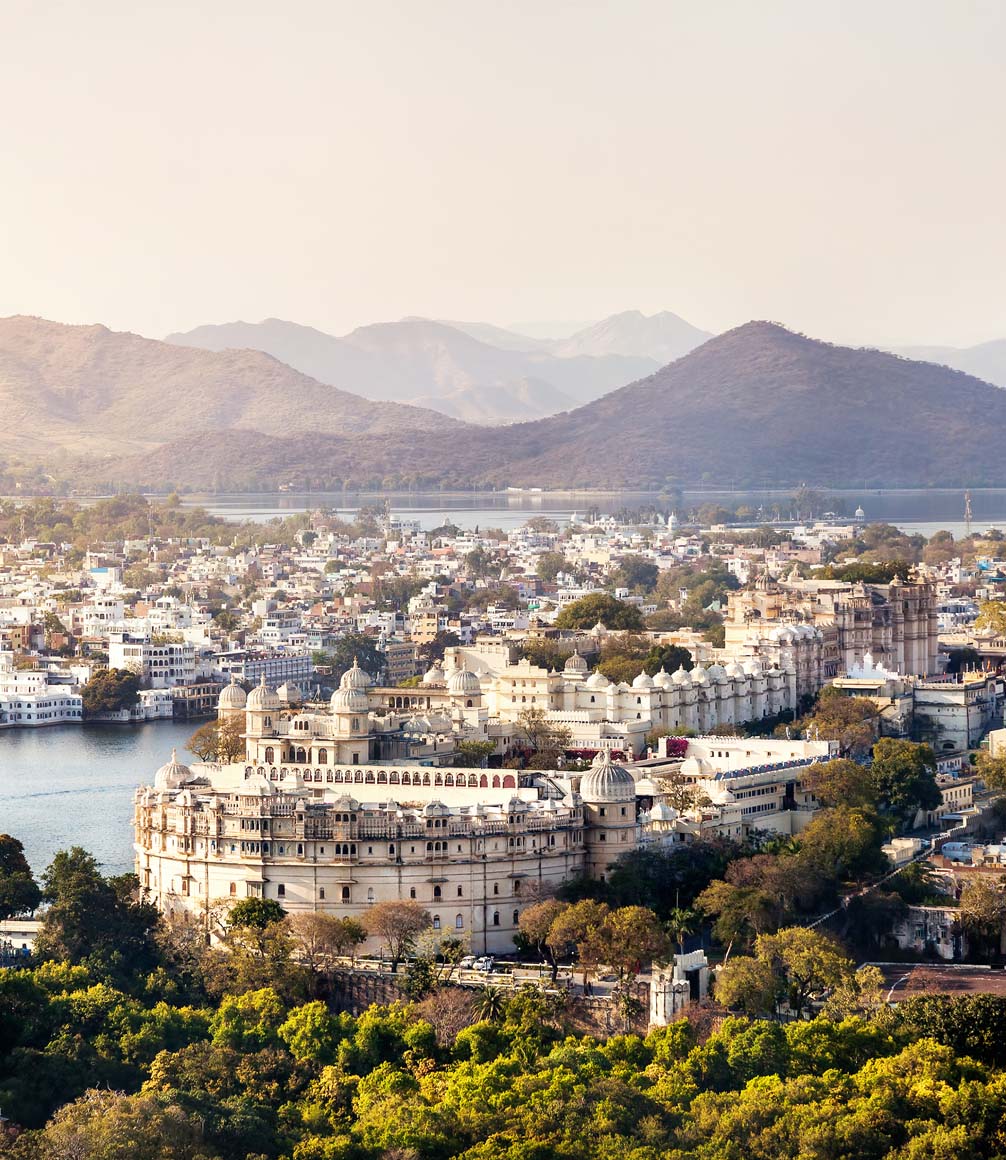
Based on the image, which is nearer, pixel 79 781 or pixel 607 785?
pixel 607 785

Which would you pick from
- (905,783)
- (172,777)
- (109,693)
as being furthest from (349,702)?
(109,693)

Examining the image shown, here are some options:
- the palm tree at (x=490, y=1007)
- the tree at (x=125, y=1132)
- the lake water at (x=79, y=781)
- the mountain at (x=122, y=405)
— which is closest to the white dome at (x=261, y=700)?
the lake water at (x=79, y=781)

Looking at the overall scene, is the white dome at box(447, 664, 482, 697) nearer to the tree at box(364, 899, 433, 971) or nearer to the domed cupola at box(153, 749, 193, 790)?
the domed cupola at box(153, 749, 193, 790)

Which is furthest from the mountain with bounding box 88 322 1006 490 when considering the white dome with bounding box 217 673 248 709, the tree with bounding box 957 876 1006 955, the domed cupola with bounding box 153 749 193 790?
the tree with bounding box 957 876 1006 955

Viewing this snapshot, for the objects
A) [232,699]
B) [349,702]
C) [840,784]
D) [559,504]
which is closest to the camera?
[349,702]

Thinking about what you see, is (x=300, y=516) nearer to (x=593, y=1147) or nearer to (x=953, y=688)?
(x=953, y=688)

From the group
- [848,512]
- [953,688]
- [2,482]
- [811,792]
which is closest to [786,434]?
[848,512]

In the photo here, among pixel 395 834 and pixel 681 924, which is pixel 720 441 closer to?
pixel 395 834
